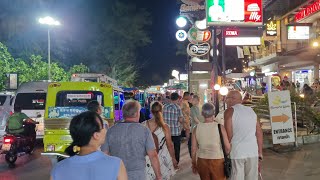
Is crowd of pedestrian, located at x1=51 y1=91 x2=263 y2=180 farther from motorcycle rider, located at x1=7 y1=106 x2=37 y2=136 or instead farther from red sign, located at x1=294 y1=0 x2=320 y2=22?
red sign, located at x1=294 y1=0 x2=320 y2=22

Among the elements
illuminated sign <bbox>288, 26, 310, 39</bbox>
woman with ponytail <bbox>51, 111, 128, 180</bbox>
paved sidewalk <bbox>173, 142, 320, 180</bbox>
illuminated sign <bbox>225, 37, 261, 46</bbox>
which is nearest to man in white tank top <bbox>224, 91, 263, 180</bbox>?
paved sidewalk <bbox>173, 142, 320, 180</bbox>

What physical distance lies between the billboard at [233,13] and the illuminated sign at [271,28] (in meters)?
13.2

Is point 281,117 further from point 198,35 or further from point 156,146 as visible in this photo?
point 198,35

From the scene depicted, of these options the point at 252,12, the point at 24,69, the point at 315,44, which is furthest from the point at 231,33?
the point at 24,69

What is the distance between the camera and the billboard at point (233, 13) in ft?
55.6

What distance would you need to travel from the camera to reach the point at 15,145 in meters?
12.1

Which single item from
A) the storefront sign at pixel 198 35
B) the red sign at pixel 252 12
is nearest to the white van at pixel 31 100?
the storefront sign at pixel 198 35

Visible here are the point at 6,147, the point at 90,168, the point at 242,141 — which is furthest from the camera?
the point at 6,147

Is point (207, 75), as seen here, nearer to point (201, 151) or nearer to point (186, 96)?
point (186, 96)

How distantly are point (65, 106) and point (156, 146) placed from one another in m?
5.11

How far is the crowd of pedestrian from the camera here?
2.87 meters

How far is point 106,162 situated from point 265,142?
10935mm

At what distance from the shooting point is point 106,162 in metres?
2.86

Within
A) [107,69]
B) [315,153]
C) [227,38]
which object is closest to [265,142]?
[315,153]
